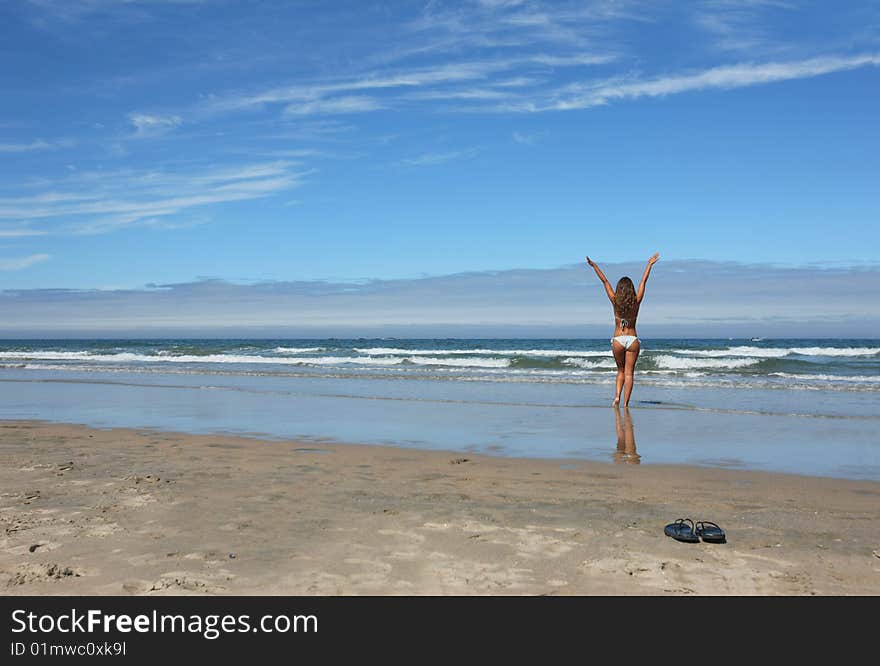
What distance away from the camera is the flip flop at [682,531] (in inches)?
181

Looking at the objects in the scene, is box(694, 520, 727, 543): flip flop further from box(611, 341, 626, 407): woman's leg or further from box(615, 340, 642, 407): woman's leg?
box(615, 340, 642, 407): woman's leg

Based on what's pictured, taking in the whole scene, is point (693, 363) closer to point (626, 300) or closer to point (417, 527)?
point (626, 300)

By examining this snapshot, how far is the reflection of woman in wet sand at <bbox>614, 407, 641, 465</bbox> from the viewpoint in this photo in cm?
806

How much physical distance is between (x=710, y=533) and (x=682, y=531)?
0.18 metres

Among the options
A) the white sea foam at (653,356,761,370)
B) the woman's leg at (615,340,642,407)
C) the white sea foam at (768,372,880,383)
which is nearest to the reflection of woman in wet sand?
the woman's leg at (615,340,642,407)

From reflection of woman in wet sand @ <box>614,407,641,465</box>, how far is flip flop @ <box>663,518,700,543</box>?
9.55 ft

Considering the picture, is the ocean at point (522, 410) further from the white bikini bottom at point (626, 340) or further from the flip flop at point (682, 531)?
the flip flop at point (682, 531)

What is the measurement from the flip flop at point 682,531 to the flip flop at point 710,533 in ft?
0.14

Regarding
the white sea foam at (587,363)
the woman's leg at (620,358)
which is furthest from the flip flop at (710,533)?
the white sea foam at (587,363)
